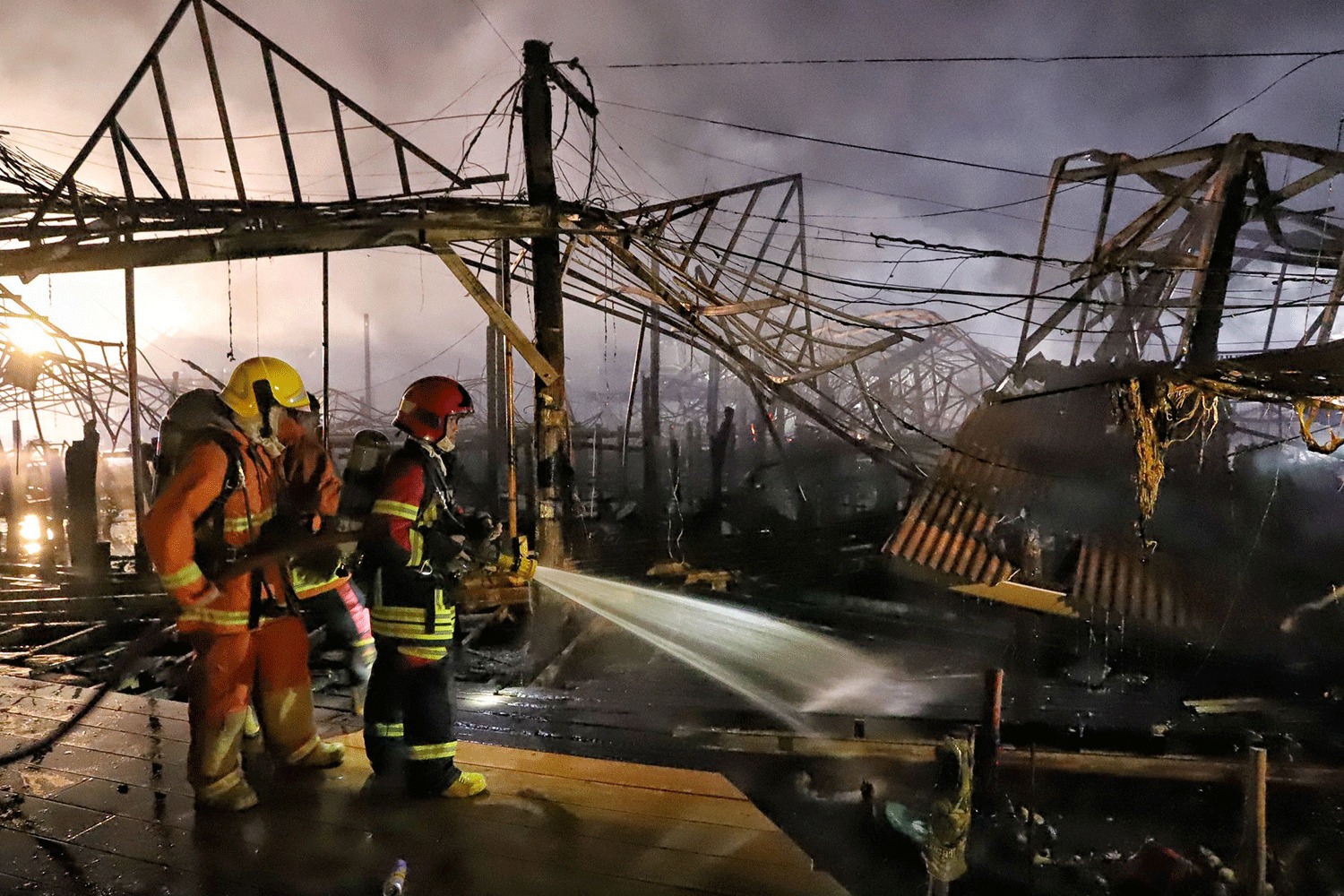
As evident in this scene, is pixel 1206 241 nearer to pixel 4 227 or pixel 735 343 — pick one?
pixel 735 343

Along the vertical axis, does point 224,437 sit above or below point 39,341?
below

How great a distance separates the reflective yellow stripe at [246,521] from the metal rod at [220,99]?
5.73m

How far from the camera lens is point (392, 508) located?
128 inches

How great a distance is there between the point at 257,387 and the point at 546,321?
5.61 metres

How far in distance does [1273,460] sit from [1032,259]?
28.2 ft

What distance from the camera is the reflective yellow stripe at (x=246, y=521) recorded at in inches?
132

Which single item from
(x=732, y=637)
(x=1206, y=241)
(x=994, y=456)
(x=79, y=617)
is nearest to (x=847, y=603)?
(x=732, y=637)

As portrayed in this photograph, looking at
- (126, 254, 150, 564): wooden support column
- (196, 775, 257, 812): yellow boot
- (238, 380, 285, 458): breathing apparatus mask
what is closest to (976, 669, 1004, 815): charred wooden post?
(196, 775, 257, 812): yellow boot

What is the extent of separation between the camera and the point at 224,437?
10.6 feet

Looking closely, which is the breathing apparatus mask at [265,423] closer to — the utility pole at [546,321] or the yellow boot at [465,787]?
the yellow boot at [465,787]

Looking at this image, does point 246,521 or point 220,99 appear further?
point 220,99

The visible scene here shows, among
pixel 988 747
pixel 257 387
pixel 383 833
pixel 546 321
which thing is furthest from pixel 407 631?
pixel 546 321

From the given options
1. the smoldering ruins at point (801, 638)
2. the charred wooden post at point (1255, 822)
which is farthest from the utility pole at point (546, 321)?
the charred wooden post at point (1255, 822)

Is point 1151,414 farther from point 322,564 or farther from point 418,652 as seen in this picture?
point 322,564
